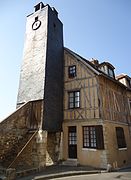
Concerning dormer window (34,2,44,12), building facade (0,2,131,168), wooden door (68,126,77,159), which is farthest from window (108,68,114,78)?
dormer window (34,2,44,12)

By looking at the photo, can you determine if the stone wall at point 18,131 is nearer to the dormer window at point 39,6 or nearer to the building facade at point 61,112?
the building facade at point 61,112

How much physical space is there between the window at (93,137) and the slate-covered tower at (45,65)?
6.05ft

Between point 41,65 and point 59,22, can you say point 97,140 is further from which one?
point 59,22

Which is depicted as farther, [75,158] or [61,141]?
[61,141]

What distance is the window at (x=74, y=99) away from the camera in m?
9.86

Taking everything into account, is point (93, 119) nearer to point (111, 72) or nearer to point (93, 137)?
point (93, 137)

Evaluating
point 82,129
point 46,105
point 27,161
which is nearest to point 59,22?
point 46,105

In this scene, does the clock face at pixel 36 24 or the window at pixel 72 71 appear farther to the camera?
the clock face at pixel 36 24

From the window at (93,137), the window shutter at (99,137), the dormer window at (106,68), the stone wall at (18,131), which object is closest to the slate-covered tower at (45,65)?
the stone wall at (18,131)

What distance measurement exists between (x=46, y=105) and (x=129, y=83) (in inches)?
350

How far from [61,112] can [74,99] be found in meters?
1.26

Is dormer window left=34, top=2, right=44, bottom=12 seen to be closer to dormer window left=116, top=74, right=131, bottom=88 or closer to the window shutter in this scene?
dormer window left=116, top=74, right=131, bottom=88

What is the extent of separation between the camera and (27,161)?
7.85 m

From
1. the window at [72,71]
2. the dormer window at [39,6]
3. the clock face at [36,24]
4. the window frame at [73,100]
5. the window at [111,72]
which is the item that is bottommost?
the window frame at [73,100]
